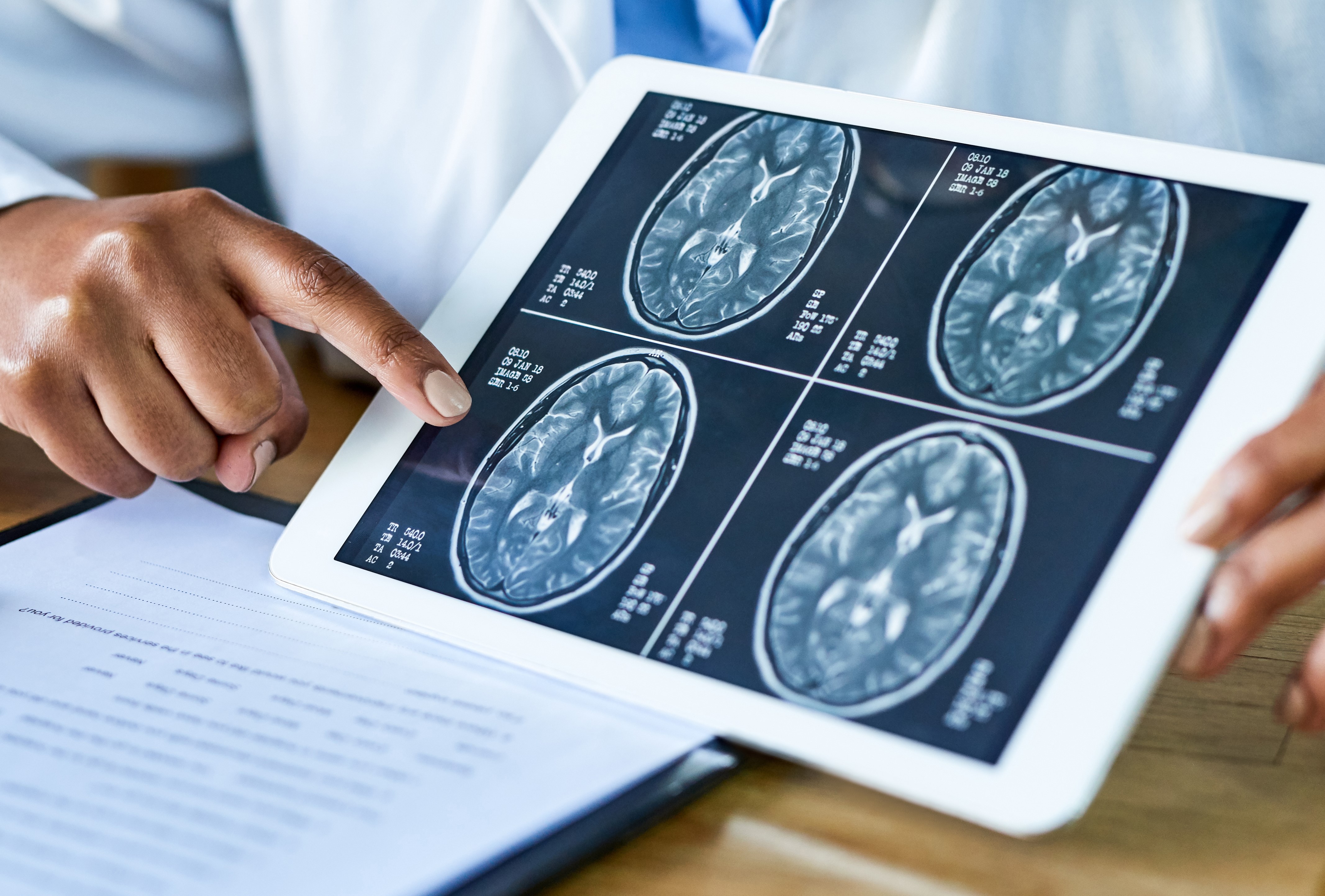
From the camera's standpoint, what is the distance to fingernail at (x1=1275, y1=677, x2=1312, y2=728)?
38 centimetres

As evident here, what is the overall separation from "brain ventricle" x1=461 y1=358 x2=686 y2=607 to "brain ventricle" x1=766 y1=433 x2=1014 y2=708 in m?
0.08

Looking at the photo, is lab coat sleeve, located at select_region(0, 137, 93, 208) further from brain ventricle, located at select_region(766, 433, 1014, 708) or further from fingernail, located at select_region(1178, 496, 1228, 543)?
A: fingernail, located at select_region(1178, 496, 1228, 543)

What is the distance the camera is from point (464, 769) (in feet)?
1.23

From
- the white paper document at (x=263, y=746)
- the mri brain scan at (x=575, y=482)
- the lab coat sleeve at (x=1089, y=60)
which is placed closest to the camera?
the white paper document at (x=263, y=746)

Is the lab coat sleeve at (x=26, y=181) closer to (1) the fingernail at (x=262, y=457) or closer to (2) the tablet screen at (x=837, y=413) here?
(1) the fingernail at (x=262, y=457)

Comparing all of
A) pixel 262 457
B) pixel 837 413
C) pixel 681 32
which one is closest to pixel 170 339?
pixel 262 457

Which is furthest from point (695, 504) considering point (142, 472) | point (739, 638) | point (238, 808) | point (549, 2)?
point (549, 2)

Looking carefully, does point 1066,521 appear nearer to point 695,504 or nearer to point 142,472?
point 695,504

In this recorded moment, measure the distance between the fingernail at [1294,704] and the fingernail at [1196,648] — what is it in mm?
37

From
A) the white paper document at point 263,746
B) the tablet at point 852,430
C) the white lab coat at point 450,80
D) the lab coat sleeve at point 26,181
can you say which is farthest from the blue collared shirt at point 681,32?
the white paper document at point 263,746

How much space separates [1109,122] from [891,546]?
0.42 metres

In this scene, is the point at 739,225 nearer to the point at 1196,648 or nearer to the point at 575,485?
the point at 575,485

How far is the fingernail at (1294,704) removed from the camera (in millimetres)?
377

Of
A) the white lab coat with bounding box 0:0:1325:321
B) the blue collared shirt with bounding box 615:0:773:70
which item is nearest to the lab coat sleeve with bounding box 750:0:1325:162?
the white lab coat with bounding box 0:0:1325:321
